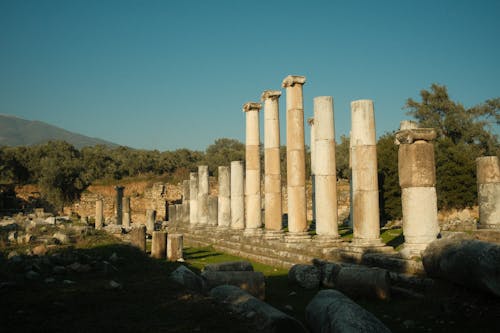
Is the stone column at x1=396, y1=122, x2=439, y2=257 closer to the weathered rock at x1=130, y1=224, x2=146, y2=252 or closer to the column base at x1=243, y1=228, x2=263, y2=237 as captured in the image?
the weathered rock at x1=130, y1=224, x2=146, y2=252

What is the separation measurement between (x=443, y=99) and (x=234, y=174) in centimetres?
2824

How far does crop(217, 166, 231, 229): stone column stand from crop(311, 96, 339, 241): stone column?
11596 mm

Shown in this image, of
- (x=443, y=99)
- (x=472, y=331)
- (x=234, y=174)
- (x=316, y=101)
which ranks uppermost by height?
(x=443, y=99)

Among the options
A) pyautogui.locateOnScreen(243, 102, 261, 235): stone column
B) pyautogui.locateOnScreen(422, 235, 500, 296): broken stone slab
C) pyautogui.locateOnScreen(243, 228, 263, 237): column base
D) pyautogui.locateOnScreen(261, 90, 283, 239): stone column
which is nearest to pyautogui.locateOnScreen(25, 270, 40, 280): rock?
pyautogui.locateOnScreen(422, 235, 500, 296): broken stone slab

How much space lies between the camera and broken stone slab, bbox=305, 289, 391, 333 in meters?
5.95

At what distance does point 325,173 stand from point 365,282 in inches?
299

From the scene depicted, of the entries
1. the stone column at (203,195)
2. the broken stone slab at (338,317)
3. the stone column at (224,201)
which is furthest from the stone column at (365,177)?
the stone column at (203,195)

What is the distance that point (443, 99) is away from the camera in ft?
153

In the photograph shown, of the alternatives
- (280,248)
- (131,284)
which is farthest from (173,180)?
(131,284)

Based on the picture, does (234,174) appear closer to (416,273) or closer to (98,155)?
(416,273)

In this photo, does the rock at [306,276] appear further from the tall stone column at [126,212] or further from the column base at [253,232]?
the tall stone column at [126,212]

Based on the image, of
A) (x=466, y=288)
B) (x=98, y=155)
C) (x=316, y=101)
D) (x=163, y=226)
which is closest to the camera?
(x=466, y=288)

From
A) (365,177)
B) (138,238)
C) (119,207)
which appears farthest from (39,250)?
(119,207)

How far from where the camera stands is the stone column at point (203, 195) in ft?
105
